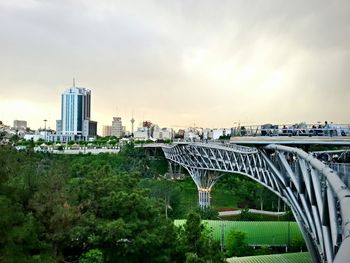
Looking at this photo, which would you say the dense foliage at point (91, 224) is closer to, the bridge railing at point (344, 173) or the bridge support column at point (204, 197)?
the bridge railing at point (344, 173)

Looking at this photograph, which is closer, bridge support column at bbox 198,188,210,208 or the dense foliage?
the dense foliage

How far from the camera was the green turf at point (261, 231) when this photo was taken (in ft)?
110

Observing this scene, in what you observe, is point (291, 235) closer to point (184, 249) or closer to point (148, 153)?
point (184, 249)

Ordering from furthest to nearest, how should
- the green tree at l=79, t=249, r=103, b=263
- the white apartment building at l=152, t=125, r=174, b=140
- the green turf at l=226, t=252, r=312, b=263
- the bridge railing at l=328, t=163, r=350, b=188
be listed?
the white apartment building at l=152, t=125, r=174, b=140 → the green turf at l=226, t=252, r=312, b=263 → the green tree at l=79, t=249, r=103, b=263 → the bridge railing at l=328, t=163, r=350, b=188

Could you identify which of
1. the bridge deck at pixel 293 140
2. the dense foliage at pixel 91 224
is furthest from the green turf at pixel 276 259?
the dense foliage at pixel 91 224

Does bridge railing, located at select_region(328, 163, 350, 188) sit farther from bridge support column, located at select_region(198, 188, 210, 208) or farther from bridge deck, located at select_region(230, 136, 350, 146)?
bridge support column, located at select_region(198, 188, 210, 208)

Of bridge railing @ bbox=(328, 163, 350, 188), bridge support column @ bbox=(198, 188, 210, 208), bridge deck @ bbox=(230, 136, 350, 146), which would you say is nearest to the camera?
bridge railing @ bbox=(328, 163, 350, 188)

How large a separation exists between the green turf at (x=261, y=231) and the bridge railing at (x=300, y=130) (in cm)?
839

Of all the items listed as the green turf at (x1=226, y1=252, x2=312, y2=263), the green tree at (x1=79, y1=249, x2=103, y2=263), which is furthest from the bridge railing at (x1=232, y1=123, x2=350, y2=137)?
the green tree at (x1=79, y1=249, x2=103, y2=263)

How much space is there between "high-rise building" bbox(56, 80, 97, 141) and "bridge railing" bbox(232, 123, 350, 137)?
445 feet

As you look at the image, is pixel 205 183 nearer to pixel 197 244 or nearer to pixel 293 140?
pixel 293 140

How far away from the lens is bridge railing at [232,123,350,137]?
80.8 feet

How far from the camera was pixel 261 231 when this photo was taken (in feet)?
114

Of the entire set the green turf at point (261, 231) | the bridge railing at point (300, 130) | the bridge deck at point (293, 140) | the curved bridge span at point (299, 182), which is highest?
the bridge railing at point (300, 130)
